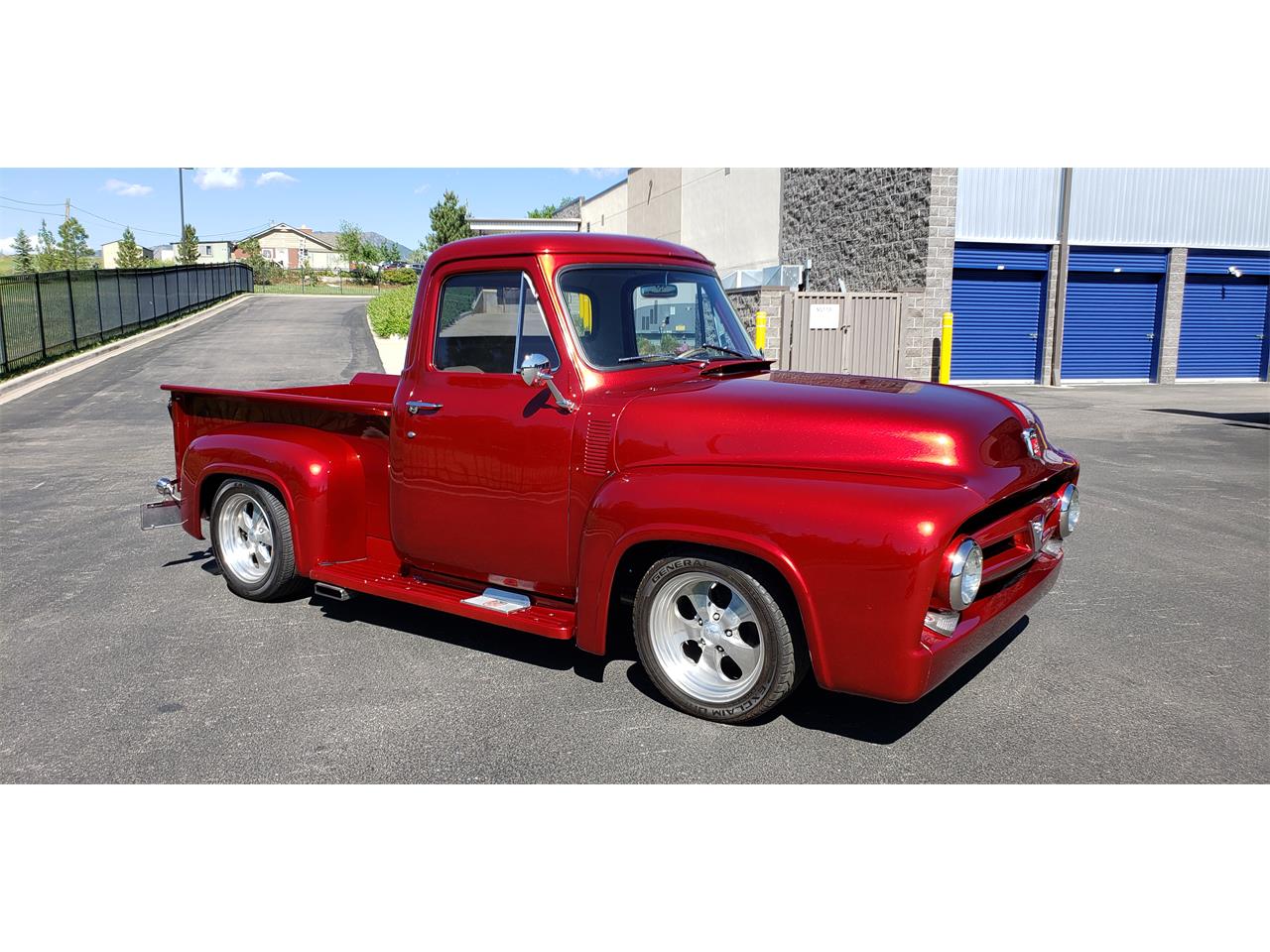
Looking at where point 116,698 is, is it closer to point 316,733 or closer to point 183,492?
point 316,733

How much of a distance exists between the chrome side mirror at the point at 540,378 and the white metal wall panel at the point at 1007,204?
20.0 metres

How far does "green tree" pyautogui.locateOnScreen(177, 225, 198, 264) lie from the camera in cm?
5694

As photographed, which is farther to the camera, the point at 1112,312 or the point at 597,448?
the point at 1112,312

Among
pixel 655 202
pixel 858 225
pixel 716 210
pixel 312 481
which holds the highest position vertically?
pixel 655 202

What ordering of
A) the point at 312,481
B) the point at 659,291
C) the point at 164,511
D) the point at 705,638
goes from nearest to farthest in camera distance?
the point at 705,638 → the point at 659,291 → the point at 312,481 → the point at 164,511

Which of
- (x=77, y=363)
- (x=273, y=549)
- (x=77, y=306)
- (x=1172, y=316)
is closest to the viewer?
(x=273, y=549)

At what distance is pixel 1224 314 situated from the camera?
83.9ft

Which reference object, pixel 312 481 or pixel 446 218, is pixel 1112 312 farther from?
pixel 446 218

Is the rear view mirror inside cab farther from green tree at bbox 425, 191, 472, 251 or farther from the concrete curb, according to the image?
green tree at bbox 425, 191, 472, 251

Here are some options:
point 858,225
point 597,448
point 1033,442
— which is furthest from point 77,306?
point 1033,442

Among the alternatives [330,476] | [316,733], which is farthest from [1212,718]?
[330,476]

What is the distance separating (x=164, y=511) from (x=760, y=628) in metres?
4.22

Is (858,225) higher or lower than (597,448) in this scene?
higher

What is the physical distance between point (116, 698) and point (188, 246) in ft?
200
